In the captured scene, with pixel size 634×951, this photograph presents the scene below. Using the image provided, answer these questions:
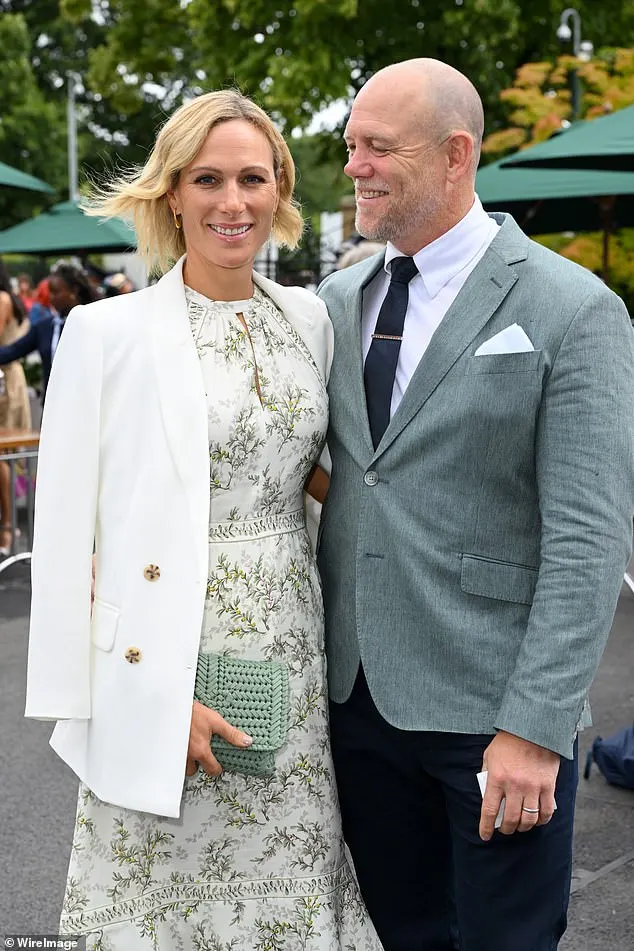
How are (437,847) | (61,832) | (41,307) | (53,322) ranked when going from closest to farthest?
1. (437,847)
2. (61,832)
3. (53,322)
4. (41,307)

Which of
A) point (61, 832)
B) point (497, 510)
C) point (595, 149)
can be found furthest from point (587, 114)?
point (497, 510)

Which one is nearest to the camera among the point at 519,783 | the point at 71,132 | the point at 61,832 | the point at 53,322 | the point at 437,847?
the point at 519,783

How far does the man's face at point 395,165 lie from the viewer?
2.62m

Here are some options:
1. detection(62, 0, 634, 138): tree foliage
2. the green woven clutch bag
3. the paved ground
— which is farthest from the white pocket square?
detection(62, 0, 634, 138): tree foliage

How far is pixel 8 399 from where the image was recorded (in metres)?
10.1

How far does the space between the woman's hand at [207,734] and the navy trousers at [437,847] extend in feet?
1.10

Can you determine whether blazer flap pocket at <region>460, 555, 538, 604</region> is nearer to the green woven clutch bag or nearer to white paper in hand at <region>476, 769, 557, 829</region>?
white paper in hand at <region>476, 769, 557, 829</region>

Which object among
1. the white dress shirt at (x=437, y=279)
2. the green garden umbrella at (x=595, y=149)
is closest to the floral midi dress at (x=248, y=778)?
the white dress shirt at (x=437, y=279)

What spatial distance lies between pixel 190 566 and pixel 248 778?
1.81 ft

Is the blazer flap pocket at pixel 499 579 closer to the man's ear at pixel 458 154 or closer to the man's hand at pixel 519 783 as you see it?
the man's hand at pixel 519 783

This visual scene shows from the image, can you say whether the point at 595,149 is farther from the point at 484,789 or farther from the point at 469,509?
the point at 484,789

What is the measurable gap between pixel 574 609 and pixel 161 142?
54.2 inches

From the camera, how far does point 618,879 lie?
4.24 meters

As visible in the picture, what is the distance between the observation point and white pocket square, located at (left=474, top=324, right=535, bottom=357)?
2.47 m
